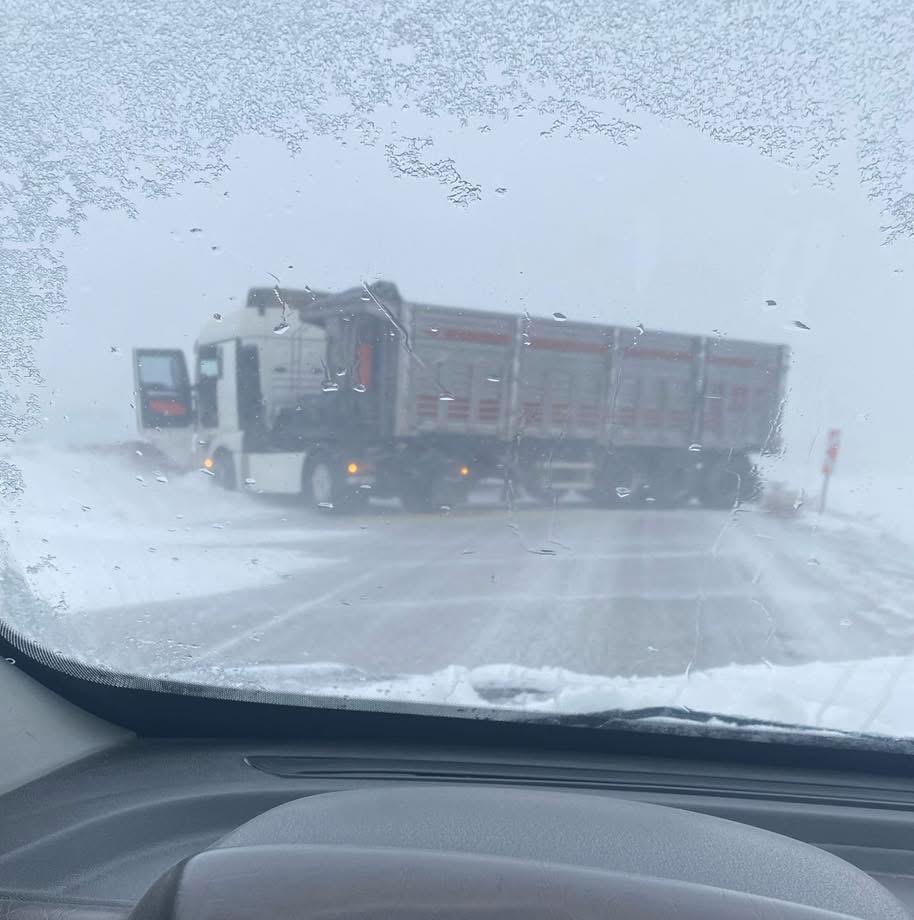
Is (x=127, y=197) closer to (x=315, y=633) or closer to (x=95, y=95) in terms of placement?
(x=95, y=95)

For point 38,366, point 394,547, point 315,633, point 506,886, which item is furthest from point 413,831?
point 38,366

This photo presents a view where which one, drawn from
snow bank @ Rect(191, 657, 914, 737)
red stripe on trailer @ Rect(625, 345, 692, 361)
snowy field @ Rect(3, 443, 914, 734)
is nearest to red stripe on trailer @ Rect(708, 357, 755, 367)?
red stripe on trailer @ Rect(625, 345, 692, 361)

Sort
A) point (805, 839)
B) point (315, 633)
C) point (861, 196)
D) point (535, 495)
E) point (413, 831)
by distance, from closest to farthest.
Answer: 1. point (413, 831)
2. point (805, 839)
3. point (861, 196)
4. point (315, 633)
5. point (535, 495)

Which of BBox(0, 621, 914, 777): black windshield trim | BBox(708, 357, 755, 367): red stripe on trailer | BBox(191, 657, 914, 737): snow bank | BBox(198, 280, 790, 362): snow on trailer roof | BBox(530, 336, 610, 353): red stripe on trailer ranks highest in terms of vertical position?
BBox(198, 280, 790, 362): snow on trailer roof

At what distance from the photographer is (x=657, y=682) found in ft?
12.4

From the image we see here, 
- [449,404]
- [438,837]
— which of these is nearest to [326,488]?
[449,404]

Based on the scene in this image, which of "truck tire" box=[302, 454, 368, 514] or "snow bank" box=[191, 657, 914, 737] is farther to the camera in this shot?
"truck tire" box=[302, 454, 368, 514]

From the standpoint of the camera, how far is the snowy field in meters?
3.79

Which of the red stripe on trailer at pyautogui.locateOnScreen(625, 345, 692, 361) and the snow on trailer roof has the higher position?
the snow on trailer roof

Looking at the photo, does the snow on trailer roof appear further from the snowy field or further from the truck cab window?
the snowy field

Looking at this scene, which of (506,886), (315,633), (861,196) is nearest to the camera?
(506,886)

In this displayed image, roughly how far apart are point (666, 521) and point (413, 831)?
244 centimetres

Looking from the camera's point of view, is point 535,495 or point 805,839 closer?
point 805,839

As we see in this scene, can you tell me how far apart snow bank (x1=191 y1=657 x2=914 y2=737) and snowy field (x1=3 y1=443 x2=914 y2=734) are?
0.4 inches
